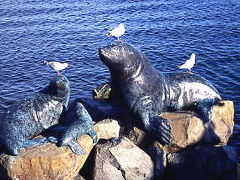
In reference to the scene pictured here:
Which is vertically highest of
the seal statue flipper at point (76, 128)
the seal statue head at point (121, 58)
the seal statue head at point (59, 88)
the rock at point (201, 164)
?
the seal statue head at point (121, 58)

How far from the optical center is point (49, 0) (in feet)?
86.8

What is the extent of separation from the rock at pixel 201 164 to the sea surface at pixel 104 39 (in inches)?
89.3

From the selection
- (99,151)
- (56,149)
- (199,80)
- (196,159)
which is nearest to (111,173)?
(99,151)

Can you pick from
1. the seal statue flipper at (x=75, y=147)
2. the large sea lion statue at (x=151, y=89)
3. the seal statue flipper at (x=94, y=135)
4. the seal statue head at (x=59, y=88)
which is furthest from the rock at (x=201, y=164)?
the seal statue head at (x=59, y=88)

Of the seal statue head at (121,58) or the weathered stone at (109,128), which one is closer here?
the seal statue head at (121,58)

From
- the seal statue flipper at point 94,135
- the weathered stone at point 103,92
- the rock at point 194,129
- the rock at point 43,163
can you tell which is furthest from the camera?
the weathered stone at point 103,92

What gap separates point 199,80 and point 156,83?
1209mm

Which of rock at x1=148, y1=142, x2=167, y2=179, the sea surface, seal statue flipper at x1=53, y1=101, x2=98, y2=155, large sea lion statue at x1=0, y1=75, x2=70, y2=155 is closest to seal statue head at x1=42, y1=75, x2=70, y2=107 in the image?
large sea lion statue at x1=0, y1=75, x2=70, y2=155

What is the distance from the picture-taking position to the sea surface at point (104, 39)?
14492mm

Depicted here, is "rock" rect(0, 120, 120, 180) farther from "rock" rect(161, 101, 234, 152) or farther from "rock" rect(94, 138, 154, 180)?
"rock" rect(161, 101, 234, 152)

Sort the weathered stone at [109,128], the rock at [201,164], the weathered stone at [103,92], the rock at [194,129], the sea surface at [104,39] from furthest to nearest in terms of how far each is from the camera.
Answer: the sea surface at [104,39] < the weathered stone at [103,92] < the weathered stone at [109,128] < the rock at [194,129] < the rock at [201,164]

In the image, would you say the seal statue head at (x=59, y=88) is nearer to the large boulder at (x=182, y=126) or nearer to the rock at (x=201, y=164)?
the large boulder at (x=182, y=126)

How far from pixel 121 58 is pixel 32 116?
218 centimetres

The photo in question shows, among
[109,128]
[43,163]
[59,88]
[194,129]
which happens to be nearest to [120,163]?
[109,128]
